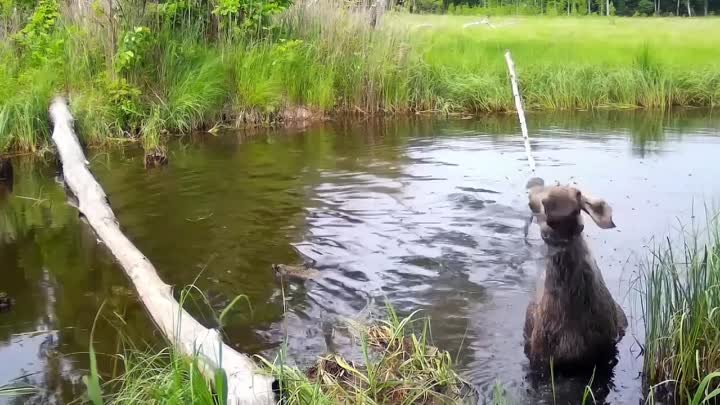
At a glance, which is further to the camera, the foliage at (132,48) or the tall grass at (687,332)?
the foliage at (132,48)

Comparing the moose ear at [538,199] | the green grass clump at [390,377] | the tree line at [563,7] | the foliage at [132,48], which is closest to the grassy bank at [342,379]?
the green grass clump at [390,377]

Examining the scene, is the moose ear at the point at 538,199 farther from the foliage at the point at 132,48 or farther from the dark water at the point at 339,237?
the foliage at the point at 132,48

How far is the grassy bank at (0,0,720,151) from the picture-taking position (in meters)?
12.4

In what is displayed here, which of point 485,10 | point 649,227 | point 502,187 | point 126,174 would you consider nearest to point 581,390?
point 649,227

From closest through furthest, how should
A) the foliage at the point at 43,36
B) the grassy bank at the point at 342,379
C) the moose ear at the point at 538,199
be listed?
1. the grassy bank at the point at 342,379
2. the moose ear at the point at 538,199
3. the foliage at the point at 43,36

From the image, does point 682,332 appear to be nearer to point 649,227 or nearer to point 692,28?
point 649,227

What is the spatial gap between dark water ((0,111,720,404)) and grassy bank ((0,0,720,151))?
995mm

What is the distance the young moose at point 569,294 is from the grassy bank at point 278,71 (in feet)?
25.6

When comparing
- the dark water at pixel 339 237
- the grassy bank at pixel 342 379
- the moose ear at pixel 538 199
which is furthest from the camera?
the dark water at pixel 339 237

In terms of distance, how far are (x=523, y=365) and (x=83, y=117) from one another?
30.1ft

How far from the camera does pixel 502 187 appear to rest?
30.2 feet

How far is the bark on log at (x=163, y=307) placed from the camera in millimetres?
3625

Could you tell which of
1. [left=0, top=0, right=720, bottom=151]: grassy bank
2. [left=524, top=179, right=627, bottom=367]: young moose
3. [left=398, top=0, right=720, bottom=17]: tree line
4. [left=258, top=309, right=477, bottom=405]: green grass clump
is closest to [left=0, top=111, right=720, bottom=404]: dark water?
[left=524, top=179, right=627, bottom=367]: young moose

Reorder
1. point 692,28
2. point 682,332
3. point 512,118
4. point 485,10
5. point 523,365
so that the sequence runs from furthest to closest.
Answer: point 485,10, point 692,28, point 512,118, point 523,365, point 682,332
